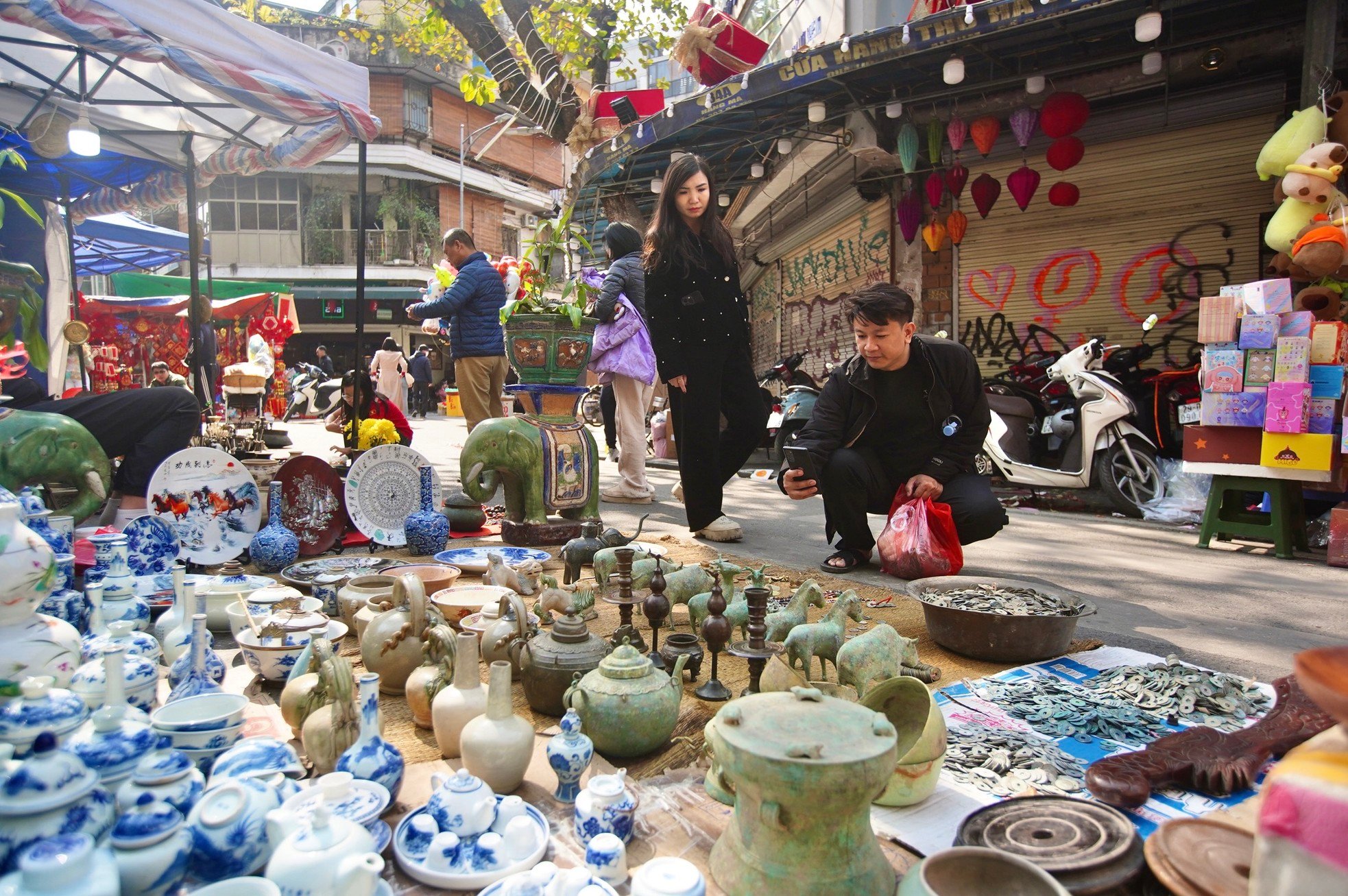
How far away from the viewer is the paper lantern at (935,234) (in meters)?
7.88

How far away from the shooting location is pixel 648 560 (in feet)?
10.3

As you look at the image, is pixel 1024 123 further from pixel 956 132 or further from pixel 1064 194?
pixel 1064 194

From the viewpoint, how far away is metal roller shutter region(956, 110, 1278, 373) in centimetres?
639

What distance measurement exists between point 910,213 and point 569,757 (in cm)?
752

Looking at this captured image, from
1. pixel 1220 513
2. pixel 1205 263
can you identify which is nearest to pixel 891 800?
pixel 1220 513

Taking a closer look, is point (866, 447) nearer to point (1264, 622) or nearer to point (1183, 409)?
point (1264, 622)

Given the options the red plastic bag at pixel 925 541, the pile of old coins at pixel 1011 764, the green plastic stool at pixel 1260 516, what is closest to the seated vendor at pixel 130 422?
the red plastic bag at pixel 925 541

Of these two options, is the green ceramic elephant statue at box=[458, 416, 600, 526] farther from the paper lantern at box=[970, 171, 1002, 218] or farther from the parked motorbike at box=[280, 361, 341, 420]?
the parked motorbike at box=[280, 361, 341, 420]

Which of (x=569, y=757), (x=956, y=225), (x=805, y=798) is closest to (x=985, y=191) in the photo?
(x=956, y=225)

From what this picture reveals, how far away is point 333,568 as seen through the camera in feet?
11.3

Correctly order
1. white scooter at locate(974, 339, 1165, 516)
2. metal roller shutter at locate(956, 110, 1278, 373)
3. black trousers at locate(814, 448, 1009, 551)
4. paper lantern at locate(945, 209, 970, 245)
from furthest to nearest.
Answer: paper lantern at locate(945, 209, 970, 245), metal roller shutter at locate(956, 110, 1278, 373), white scooter at locate(974, 339, 1165, 516), black trousers at locate(814, 448, 1009, 551)

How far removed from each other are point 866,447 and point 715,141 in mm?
6641

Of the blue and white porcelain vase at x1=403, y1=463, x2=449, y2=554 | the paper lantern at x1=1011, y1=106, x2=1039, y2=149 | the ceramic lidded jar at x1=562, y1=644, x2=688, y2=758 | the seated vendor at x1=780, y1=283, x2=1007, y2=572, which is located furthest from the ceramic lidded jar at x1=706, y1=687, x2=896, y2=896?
the paper lantern at x1=1011, y1=106, x2=1039, y2=149

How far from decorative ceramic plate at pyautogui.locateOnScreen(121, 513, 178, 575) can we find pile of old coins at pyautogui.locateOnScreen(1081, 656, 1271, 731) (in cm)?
323
